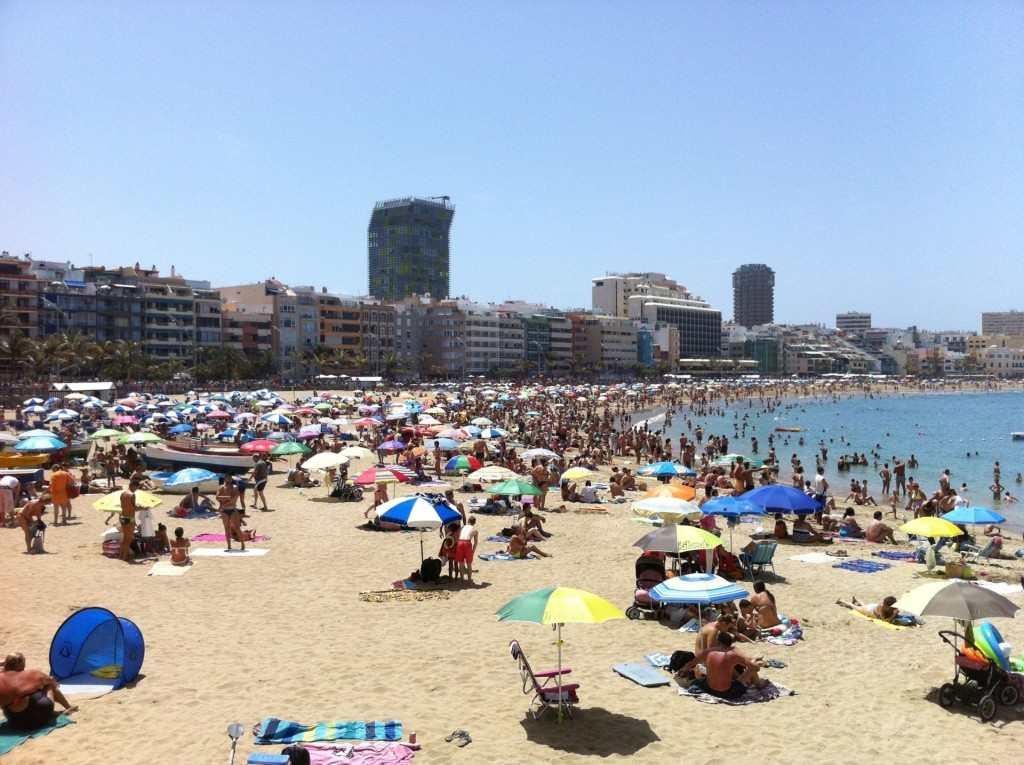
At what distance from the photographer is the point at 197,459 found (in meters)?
23.9

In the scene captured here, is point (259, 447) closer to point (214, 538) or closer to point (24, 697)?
point (214, 538)

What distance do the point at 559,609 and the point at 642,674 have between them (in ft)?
5.72

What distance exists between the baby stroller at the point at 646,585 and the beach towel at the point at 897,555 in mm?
6348

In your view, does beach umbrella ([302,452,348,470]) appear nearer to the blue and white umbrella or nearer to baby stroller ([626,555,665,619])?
baby stroller ([626,555,665,619])

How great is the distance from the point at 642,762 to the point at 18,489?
641 inches

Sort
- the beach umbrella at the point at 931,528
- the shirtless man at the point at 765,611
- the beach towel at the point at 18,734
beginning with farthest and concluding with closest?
the beach umbrella at the point at 931,528 → the shirtless man at the point at 765,611 → the beach towel at the point at 18,734

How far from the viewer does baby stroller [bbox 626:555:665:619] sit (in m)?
10.8

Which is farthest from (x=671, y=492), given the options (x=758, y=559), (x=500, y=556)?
(x=500, y=556)

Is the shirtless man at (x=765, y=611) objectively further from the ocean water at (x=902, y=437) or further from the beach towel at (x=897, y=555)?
the ocean water at (x=902, y=437)

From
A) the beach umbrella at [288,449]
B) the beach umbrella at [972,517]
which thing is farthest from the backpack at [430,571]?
the beach umbrella at [288,449]

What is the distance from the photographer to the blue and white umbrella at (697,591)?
8.76 meters

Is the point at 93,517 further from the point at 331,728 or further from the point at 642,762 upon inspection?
the point at 642,762

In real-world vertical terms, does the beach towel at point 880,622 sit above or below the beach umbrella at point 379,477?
below

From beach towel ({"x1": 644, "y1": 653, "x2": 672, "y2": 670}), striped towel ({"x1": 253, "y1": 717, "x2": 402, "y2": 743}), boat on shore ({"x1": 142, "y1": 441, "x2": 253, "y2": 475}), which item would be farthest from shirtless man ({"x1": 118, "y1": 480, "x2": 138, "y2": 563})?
boat on shore ({"x1": 142, "y1": 441, "x2": 253, "y2": 475})
